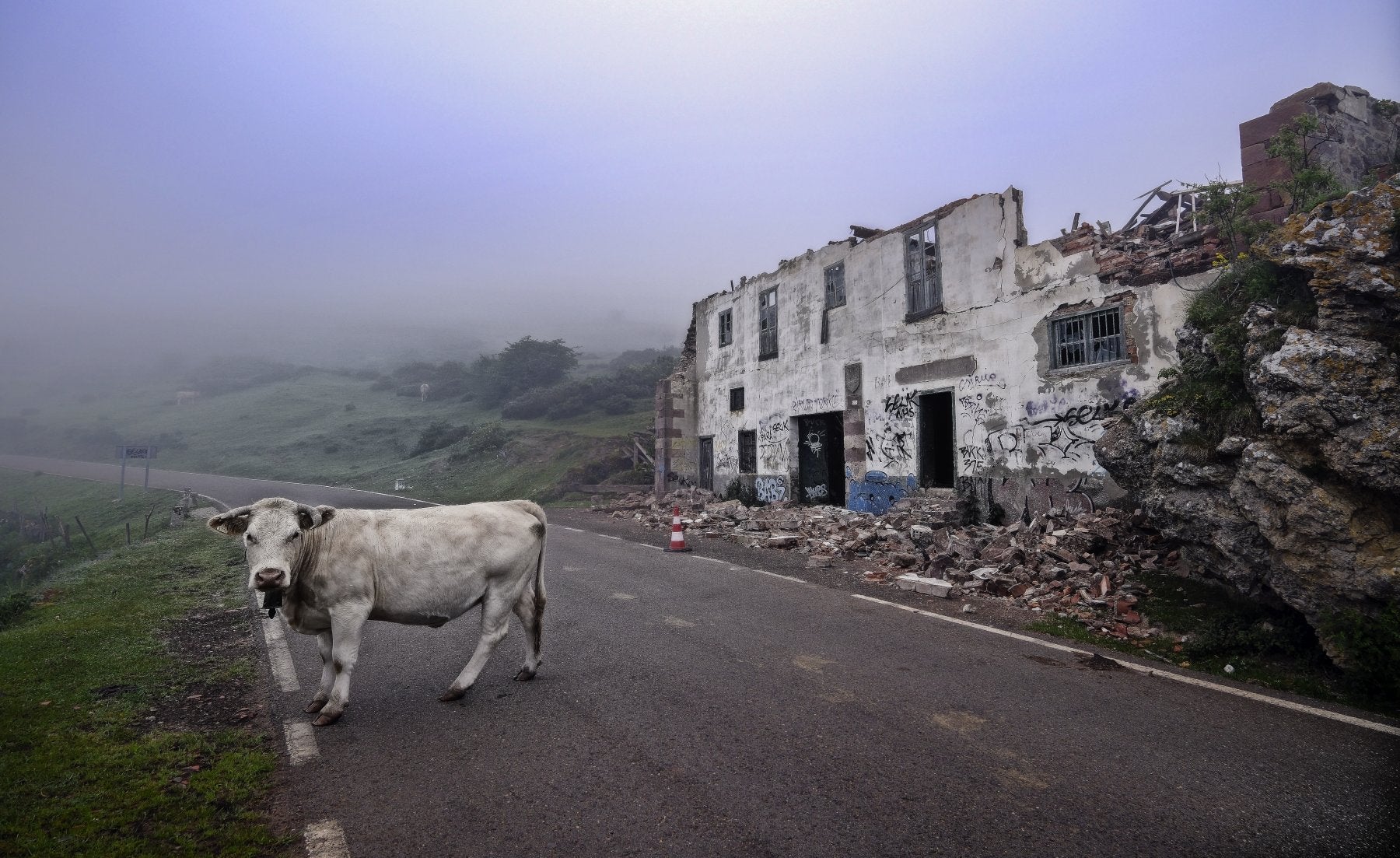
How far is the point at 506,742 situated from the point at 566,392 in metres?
49.0

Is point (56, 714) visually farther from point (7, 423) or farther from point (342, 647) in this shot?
point (7, 423)

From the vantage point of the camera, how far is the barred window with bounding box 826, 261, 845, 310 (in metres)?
18.4

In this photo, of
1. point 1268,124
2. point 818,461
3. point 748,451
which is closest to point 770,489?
point 818,461

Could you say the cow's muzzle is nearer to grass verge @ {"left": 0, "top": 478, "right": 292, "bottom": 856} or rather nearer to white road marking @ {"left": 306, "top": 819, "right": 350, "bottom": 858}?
grass verge @ {"left": 0, "top": 478, "right": 292, "bottom": 856}

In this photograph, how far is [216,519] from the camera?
4293mm

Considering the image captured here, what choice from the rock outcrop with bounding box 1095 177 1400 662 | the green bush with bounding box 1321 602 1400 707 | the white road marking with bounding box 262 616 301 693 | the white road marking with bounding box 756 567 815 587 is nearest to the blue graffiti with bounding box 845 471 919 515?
the white road marking with bounding box 756 567 815 587

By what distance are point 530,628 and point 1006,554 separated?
722 centimetres

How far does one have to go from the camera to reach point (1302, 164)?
10.5m

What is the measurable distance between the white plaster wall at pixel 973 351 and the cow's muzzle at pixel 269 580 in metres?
12.8

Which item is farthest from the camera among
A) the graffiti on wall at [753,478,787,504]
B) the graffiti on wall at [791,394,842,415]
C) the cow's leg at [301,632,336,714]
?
the graffiti on wall at [753,478,787,504]

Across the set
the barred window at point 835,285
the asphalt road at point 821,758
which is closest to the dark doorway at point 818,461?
the barred window at point 835,285

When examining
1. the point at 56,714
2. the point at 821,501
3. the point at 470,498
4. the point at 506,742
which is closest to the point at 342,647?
the point at 506,742

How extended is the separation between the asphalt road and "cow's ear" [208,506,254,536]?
4.37 feet

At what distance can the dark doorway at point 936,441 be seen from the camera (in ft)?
51.8
